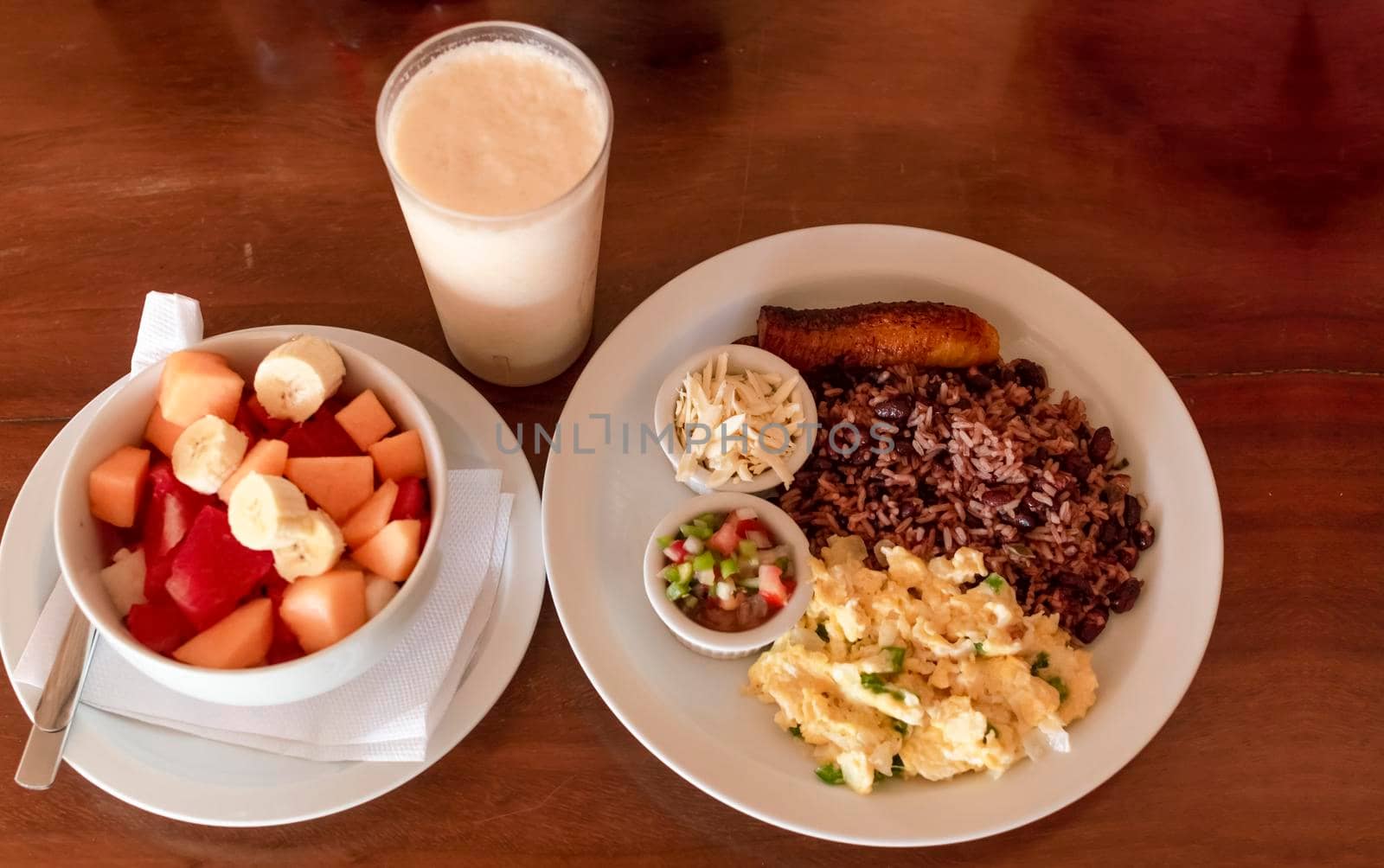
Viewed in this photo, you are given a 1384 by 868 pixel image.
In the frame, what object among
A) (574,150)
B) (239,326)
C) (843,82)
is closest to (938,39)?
(843,82)

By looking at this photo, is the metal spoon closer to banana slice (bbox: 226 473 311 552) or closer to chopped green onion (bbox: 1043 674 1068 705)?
banana slice (bbox: 226 473 311 552)

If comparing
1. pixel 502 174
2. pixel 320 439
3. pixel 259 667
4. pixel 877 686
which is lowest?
pixel 877 686

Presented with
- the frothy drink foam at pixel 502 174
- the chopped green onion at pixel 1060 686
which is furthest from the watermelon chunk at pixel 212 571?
the chopped green onion at pixel 1060 686

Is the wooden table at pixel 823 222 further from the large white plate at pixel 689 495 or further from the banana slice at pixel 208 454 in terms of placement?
the banana slice at pixel 208 454

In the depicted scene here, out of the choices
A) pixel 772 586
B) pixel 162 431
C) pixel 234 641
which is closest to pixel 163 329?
pixel 162 431

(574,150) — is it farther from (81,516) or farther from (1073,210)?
(1073,210)

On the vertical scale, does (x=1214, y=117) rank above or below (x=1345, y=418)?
above

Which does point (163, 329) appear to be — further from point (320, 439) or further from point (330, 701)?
point (330, 701)
